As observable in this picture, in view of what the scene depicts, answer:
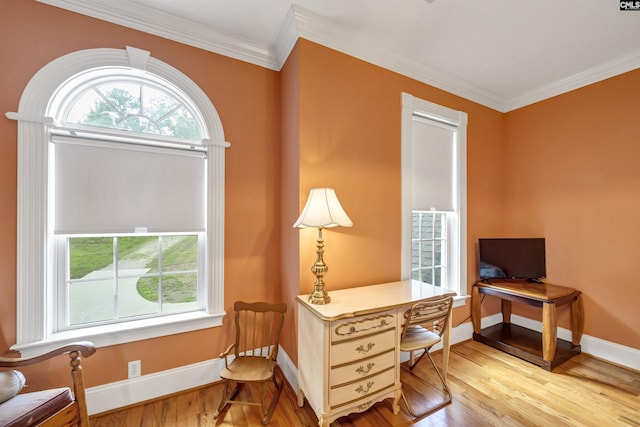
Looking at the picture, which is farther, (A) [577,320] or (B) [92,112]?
(A) [577,320]

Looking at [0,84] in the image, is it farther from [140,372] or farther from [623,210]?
[623,210]

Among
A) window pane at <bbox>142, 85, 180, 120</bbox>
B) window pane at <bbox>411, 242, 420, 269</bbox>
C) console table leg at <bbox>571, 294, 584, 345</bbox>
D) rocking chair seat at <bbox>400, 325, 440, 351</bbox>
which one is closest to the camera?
rocking chair seat at <bbox>400, 325, 440, 351</bbox>

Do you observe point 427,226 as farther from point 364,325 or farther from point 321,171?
point 364,325

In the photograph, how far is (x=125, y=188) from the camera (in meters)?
1.87

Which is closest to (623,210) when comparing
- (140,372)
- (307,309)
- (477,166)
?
(477,166)

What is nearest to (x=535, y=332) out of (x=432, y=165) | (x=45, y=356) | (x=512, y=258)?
(x=512, y=258)

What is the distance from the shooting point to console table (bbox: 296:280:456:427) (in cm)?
156

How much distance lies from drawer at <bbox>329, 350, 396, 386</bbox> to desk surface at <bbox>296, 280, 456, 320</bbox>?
0.34 meters

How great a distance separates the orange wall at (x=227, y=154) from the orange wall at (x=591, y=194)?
3.15 meters

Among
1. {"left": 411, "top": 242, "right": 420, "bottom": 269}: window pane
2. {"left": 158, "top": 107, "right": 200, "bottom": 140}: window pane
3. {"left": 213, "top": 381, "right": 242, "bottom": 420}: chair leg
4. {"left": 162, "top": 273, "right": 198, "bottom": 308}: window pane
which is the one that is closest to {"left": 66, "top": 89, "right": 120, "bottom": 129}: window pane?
{"left": 158, "top": 107, "right": 200, "bottom": 140}: window pane

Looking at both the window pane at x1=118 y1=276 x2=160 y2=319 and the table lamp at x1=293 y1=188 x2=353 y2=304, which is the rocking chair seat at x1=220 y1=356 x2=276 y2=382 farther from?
the window pane at x1=118 y1=276 x2=160 y2=319

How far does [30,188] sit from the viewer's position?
1.62 metres

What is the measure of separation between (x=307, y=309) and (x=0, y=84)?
8.05 feet

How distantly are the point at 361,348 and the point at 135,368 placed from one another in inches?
66.9
